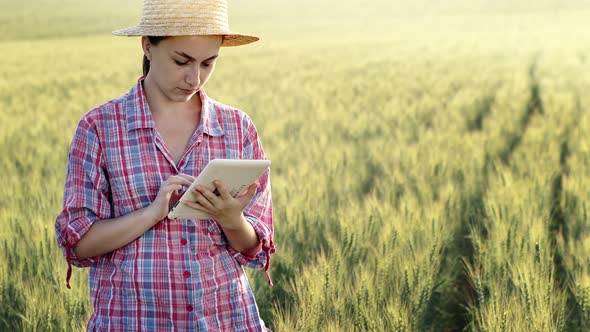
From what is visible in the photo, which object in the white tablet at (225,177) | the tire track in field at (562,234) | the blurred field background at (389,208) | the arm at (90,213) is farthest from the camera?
the tire track in field at (562,234)

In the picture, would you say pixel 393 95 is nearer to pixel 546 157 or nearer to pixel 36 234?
pixel 546 157

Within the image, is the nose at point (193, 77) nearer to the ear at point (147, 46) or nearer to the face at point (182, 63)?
Answer: the face at point (182, 63)

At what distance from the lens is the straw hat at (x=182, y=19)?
1.63 metres

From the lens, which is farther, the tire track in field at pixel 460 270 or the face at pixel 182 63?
the tire track in field at pixel 460 270

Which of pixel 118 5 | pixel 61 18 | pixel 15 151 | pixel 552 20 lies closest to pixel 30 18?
pixel 61 18

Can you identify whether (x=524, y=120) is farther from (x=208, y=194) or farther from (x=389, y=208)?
(x=208, y=194)

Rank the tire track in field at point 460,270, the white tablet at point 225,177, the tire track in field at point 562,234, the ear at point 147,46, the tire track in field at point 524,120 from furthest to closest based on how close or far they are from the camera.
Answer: the tire track in field at point 524,120 < the tire track in field at point 460,270 < the tire track in field at point 562,234 < the ear at point 147,46 < the white tablet at point 225,177

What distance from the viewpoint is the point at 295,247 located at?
3090mm

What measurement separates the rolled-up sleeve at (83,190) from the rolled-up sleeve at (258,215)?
0.31 m

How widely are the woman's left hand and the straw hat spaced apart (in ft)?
1.11

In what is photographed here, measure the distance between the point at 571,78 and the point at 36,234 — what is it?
10.2 metres

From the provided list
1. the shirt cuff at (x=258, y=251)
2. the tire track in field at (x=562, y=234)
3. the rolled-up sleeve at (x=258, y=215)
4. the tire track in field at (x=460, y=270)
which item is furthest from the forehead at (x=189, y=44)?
the tire track in field at (x=562, y=234)

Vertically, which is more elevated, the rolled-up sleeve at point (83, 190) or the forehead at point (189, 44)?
the forehead at point (189, 44)

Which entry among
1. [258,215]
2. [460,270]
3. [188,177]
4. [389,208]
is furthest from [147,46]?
[460,270]
